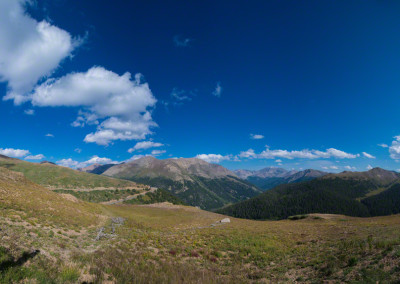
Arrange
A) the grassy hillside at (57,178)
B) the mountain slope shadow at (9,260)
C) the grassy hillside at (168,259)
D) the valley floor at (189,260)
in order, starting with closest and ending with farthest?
the mountain slope shadow at (9,260)
the valley floor at (189,260)
the grassy hillside at (168,259)
the grassy hillside at (57,178)

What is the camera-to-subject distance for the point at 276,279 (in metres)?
12.3

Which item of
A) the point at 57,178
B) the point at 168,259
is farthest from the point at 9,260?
the point at 57,178

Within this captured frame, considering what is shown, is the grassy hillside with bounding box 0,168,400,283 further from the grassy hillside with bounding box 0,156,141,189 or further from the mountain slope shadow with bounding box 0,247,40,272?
the grassy hillside with bounding box 0,156,141,189

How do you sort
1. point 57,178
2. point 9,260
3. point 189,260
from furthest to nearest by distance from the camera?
point 57,178 → point 189,260 → point 9,260

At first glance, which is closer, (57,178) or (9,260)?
(9,260)

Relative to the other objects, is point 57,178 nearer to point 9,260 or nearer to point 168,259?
point 168,259

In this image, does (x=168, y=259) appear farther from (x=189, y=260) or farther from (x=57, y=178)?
(x=57, y=178)

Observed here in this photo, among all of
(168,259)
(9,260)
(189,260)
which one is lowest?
(189,260)

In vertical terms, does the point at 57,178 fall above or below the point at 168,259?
below

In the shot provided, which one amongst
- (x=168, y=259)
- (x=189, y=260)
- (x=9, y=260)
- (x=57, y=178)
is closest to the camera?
(x=9, y=260)

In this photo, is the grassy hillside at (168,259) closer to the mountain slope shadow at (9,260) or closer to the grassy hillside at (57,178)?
the mountain slope shadow at (9,260)

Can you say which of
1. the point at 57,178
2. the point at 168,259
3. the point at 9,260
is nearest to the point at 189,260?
the point at 168,259

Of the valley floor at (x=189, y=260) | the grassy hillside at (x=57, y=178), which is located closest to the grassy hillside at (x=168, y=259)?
the valley floor at (x=189, y=260)

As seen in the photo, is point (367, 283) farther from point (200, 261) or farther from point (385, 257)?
point (200, 261)
